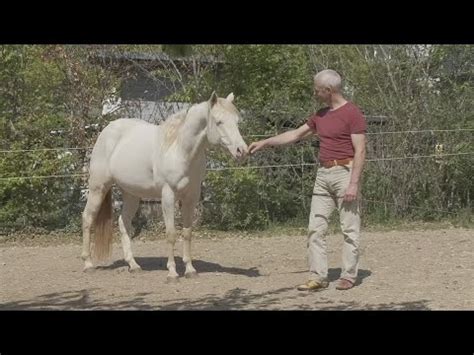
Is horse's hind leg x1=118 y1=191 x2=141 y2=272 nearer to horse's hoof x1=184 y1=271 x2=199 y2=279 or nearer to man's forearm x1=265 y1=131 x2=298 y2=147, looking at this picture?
horse's hoof x1=184 y1=271 x2=199 y2=279

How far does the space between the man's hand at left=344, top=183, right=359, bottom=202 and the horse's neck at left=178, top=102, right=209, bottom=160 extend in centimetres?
156

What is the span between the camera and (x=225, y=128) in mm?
6637

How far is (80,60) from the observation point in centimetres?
1167

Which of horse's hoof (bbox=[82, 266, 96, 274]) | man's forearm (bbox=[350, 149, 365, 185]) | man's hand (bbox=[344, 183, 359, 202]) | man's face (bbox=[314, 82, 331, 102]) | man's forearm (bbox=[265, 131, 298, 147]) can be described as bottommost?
horse's hoof (bbox=[82, 266, 96, 274])

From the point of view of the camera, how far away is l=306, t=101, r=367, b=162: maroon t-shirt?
6258 millimetres

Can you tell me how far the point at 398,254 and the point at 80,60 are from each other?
629 centimetres

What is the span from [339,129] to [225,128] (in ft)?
3.59

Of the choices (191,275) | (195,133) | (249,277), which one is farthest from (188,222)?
(195,133)

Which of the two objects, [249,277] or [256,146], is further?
[249,277]

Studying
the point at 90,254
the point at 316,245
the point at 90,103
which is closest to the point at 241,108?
the point at 90,103

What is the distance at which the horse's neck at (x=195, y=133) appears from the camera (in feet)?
22.6

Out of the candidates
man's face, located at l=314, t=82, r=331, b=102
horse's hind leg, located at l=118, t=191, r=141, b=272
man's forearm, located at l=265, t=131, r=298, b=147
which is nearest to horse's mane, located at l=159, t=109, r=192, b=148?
man's forearm, located at l=265, t=131, r=298, b=147

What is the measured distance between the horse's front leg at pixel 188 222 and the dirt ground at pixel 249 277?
0.12m

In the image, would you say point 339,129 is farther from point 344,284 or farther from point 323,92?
point 344,284
